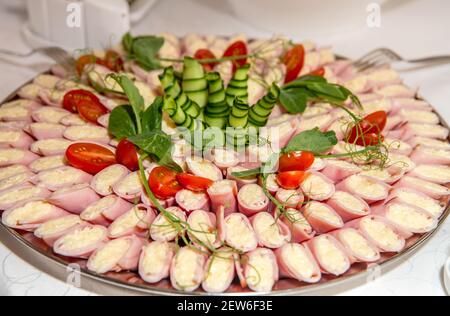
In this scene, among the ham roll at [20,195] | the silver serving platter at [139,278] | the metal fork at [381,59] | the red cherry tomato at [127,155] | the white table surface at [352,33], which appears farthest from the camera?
the white table surface at [352,33]

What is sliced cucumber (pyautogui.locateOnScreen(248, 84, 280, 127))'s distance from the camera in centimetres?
173

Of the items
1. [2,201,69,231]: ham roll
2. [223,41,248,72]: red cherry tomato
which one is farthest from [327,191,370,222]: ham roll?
[223,41,248,72]: red cherry tomato

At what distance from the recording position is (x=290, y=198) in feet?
4.94

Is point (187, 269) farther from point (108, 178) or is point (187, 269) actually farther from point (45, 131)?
point (45, 131)

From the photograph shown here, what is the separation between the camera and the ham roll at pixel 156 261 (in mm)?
1315

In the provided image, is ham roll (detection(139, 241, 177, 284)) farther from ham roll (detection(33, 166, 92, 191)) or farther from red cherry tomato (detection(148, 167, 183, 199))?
ham roll (detection(33, 166, 92, 191))

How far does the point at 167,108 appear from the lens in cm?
164

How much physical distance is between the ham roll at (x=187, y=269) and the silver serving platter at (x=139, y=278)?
2cm

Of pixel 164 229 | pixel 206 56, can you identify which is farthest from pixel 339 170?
pixel 206 56

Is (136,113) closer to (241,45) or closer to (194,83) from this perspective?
(194,83)

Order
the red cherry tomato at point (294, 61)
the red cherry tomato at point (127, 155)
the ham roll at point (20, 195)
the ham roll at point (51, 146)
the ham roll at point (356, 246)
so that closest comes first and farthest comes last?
the ham roll at point (356, 246) < the ham roll at point (20, 195) < the red cherry tomato at point (127, 155) < the ham roll at point (51, 146) < the red cherry tomato at point (294, 61)

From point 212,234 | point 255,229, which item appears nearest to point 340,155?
point 255,229

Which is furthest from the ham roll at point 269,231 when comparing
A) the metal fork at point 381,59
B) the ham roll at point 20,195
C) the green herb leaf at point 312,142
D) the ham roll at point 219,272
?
the metal fork at point 381,59

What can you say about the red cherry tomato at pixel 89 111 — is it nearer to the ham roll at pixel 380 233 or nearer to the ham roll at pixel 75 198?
the ham roll at pixel 75 198
